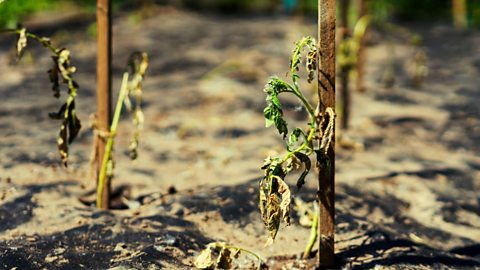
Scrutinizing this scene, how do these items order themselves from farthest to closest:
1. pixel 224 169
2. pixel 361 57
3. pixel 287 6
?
pixel 287 6
pixel 361 57
pixel 224 169

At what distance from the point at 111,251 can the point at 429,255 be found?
1352 millimetres

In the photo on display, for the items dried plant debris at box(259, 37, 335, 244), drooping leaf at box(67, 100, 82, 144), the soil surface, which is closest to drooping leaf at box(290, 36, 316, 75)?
dried plant debris at box(259, 37, 335, 244)

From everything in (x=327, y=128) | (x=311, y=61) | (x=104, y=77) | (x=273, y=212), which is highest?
(x=311, y=61)

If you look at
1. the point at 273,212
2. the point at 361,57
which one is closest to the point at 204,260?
the point at 273,212

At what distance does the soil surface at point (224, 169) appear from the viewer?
2777 mm

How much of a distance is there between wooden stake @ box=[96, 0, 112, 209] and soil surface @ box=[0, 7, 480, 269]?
0.30 metres

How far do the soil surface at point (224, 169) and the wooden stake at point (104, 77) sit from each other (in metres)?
0.30

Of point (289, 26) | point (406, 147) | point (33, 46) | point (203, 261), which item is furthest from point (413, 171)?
point (289, 26)

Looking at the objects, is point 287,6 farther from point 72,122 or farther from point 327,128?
point 327,128

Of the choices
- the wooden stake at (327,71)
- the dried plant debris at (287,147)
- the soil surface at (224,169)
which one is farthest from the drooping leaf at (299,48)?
the soil surface at (224,169)

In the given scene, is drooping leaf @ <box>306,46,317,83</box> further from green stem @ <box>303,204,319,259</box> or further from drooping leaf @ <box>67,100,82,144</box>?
drooping leaf @ <box>67,100,82,144</box>

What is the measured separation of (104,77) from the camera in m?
3.23

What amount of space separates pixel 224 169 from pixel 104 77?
3.93 feet

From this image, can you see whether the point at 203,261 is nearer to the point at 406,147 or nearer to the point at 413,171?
the point at 413,171
